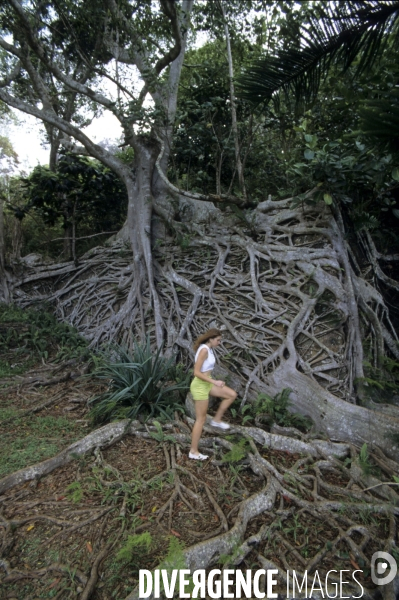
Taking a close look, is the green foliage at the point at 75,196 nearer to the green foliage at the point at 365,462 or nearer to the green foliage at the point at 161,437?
the green foliage at the point at 161,437

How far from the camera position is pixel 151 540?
2.91 metres

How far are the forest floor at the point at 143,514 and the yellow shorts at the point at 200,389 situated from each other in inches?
23.0

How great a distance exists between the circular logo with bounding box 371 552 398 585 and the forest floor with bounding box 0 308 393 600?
0.16ft

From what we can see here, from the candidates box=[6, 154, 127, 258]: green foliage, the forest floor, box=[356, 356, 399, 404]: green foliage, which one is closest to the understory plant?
the forest floor

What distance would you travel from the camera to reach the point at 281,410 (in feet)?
15.5

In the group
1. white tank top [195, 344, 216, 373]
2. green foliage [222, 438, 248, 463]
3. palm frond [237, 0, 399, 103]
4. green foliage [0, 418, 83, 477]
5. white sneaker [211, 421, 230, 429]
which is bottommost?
green foliage [0, 418, 83, 477]

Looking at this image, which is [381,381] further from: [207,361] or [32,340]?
[32,340]

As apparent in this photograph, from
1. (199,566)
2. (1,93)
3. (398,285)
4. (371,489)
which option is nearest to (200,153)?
(1,93)

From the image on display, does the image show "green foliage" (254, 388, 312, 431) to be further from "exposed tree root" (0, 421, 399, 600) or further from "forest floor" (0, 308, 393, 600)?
"forest floor" (0, 308, 393, 600)

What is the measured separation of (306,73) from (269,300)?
3073 millimetres

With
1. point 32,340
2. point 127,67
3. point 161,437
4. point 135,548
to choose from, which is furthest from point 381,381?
point 127,67

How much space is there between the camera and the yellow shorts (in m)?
3.96

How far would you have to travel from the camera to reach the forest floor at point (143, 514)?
273 centimetres

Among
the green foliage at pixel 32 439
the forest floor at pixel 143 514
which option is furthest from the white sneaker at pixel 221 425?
the green foliage at pixel 32 439
